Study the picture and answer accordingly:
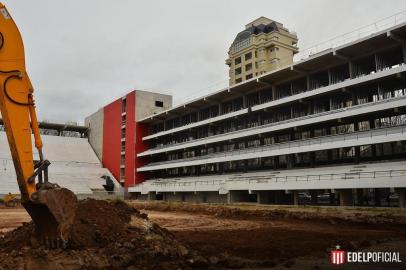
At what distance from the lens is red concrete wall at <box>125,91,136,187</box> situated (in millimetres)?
71375

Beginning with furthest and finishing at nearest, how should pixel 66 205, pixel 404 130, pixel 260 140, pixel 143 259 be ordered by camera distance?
1. pixel 260 140
2. pixel 404 130
3. pixel 143 259
4. pixel 66 205

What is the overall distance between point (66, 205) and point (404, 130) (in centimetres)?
2830

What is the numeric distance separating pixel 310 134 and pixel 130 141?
130ft

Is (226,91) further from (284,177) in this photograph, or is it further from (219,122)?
(284,177)

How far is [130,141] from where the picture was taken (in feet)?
240

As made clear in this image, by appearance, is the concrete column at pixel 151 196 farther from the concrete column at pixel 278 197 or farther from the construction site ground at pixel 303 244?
the construction site ground at pixel 303 244

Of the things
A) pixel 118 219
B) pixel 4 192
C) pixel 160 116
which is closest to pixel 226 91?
pixel 160 116

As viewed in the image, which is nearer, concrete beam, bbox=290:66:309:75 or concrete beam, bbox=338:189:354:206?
concrete beam, bbox=338:189:354:206

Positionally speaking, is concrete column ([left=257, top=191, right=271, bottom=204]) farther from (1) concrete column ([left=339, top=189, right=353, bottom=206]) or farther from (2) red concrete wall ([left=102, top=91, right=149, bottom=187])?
(2) red concrete wall ([left=102, top=91, right=149, bottom=187])

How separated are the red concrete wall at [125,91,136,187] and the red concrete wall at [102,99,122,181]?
3361 millimetres

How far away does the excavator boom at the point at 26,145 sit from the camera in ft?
29.0

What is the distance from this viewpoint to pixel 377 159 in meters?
36.1

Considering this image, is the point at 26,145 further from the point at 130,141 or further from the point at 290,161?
the point at 130,141

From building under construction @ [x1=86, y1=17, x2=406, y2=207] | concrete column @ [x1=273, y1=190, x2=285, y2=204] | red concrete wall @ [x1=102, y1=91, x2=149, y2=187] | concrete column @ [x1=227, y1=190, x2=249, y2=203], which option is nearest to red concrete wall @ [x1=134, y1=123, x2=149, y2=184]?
red concrete wall @ [x1=102, y1=91, x2=149, y2=187]
